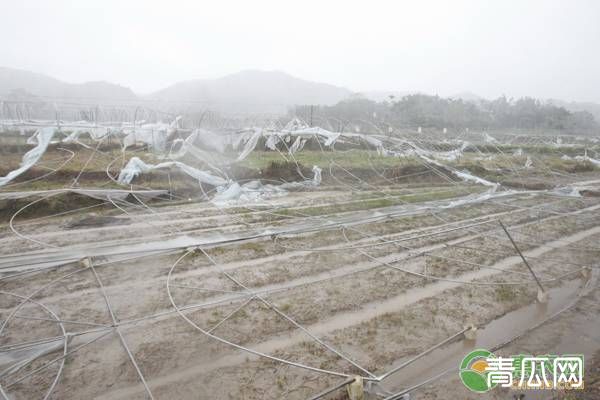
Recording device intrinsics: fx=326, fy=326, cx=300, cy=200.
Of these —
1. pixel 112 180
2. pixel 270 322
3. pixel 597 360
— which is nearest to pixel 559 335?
pixel 597 360

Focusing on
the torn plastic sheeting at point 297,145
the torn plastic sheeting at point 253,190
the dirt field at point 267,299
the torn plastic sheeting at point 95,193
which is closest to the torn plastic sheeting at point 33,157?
the torn plastic sheeting at point 95,193

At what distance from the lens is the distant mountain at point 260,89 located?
104 meters

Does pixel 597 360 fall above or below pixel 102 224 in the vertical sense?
below

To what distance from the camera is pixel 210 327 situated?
3.73 meters

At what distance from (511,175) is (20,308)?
16460mm

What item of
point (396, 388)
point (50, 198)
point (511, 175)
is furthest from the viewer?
point (511, 175)

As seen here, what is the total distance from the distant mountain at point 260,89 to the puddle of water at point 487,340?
98.1 metres

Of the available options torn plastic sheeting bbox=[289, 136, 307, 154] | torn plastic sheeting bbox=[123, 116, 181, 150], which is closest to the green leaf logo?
torn plastic sheeting bbox=[289, 136, 307, 154]

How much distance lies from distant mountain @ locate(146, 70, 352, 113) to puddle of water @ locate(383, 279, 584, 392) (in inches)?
3862

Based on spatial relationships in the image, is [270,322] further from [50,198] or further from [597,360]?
[50,198]

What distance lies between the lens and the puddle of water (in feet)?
10.6

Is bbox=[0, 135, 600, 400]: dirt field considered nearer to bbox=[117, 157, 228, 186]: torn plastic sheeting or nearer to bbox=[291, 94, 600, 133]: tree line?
bbox=[117, 157, 228, 186]: torn plastic sheeting

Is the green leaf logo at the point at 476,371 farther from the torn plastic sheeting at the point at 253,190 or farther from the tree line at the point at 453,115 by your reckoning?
the tree line at the point at 453,115

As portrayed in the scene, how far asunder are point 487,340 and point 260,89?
116m
